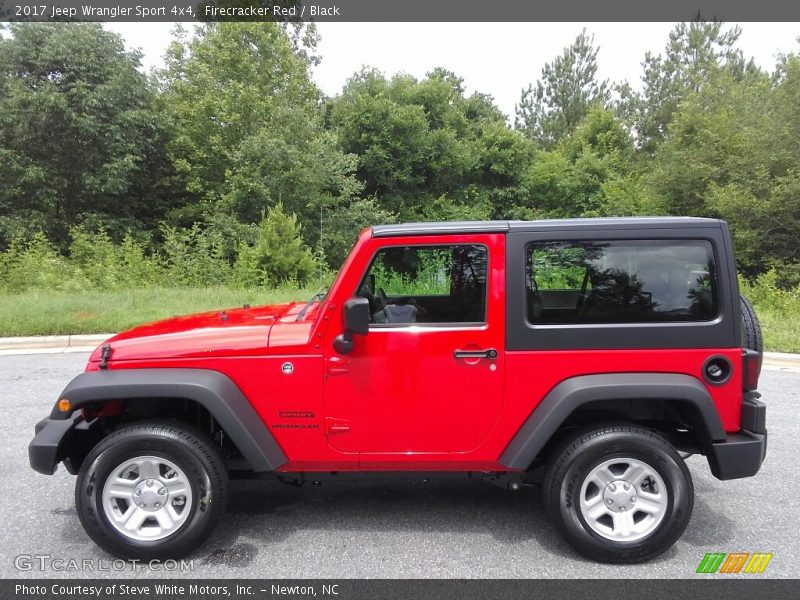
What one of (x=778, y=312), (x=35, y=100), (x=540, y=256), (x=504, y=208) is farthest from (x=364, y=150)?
(x=540, y=256)

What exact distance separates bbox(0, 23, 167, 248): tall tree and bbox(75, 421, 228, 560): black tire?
22.2m

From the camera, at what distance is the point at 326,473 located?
3.08 meters

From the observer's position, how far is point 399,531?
320 centimetres

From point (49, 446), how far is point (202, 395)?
0.88 meters

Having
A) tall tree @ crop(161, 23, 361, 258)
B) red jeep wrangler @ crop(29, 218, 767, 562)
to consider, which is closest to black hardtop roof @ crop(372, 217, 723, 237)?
red jeep wrangler @ crop(29, 218, 767, 562)

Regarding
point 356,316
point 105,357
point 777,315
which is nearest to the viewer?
point 356,316

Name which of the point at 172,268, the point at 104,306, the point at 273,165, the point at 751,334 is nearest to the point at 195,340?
the point at 751,334

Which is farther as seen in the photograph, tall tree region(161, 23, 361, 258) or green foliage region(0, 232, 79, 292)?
tall tree region(161, 23, 361, 258)

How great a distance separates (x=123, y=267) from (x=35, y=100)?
34.1 ft

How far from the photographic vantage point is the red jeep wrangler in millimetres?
2861

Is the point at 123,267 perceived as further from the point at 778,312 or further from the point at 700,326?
the point at 778,312

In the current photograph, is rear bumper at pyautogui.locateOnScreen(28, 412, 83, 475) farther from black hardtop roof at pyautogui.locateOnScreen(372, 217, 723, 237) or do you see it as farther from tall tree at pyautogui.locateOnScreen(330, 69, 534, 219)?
tall tree at pyautogui.locateOnScreen(330, 69, 534, 219)

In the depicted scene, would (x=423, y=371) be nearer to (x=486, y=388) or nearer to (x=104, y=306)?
(x=486, y=388)

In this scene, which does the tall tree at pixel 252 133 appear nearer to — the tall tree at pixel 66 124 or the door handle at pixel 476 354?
the tall tree at pixel 66 124
